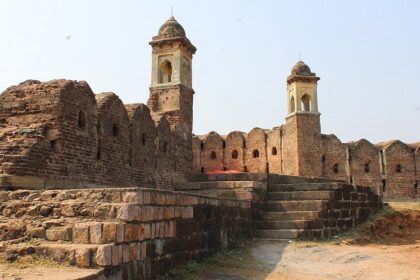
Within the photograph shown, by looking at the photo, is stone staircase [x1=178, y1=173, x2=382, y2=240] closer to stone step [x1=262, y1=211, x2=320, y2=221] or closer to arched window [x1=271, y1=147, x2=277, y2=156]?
stone step [x1=262, y1=211, x2=320, y2=221]

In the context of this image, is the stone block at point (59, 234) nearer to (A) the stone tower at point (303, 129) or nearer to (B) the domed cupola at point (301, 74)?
(A) the stone tower at point (303, 129)

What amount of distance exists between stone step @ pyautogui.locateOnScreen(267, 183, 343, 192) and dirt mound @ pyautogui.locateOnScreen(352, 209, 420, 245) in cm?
128

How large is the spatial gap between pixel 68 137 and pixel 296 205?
220 inches

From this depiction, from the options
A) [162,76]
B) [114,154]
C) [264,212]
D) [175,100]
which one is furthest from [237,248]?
[162,76]

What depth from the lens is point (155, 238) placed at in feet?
20.3

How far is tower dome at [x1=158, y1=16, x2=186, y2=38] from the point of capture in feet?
58.5

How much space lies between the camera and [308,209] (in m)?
11.5

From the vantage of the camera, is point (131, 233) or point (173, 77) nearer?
point (131, 233)

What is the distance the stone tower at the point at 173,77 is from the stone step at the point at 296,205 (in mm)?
4852

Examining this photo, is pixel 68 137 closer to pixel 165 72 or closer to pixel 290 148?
pixel 165 72

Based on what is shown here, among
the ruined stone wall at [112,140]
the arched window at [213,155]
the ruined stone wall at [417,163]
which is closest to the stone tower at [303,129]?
the arched window at [213,155]

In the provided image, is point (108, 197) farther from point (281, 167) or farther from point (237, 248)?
point (281, 167)

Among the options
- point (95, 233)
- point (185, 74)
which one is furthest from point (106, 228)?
point (185, 74)

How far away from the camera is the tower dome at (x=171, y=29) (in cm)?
1784
